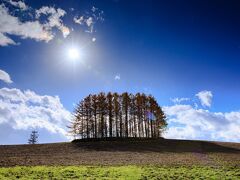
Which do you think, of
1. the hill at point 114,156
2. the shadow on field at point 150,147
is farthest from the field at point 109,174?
the shadow on field at point 150,147

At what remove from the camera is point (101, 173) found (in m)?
23.6

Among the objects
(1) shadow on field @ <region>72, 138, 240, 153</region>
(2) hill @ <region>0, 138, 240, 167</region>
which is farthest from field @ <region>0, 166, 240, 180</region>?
(1) shadow on field @ <region>72, 138, 240, 153</region>

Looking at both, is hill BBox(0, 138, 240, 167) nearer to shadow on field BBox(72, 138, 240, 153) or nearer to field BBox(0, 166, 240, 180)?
shadow on field BBox(72, 138, 240, 153)

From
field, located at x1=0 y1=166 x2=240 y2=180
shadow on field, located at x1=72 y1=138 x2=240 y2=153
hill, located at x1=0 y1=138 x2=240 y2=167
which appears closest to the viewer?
field, located at x1=0 y1=166 x2=240 y2=180

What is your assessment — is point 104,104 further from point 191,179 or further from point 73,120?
point 191,179

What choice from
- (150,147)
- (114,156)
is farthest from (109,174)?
(150,147)

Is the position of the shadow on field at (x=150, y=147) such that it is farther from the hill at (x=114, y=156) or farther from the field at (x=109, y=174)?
the field at (x=109, y=174)

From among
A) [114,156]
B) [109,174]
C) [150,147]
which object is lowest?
[109,174]

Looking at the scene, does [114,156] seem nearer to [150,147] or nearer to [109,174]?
[150,147]

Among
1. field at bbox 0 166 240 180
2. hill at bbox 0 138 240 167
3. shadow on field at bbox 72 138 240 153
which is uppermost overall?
shadow on field at bbox 72 138 240 153

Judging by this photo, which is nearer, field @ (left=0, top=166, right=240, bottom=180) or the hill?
field @ (left=0, top=166, right=240, bottom=180)

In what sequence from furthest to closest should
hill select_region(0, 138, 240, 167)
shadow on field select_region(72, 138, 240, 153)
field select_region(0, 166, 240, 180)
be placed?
shadow on field select_region(72, 138, 240, 153) < hill select_region(0, 138, 240, 167) < field select_region(0, 166, 240, 180)

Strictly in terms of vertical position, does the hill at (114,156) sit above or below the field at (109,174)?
above

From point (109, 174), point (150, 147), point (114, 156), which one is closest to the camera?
point (109, 174)
